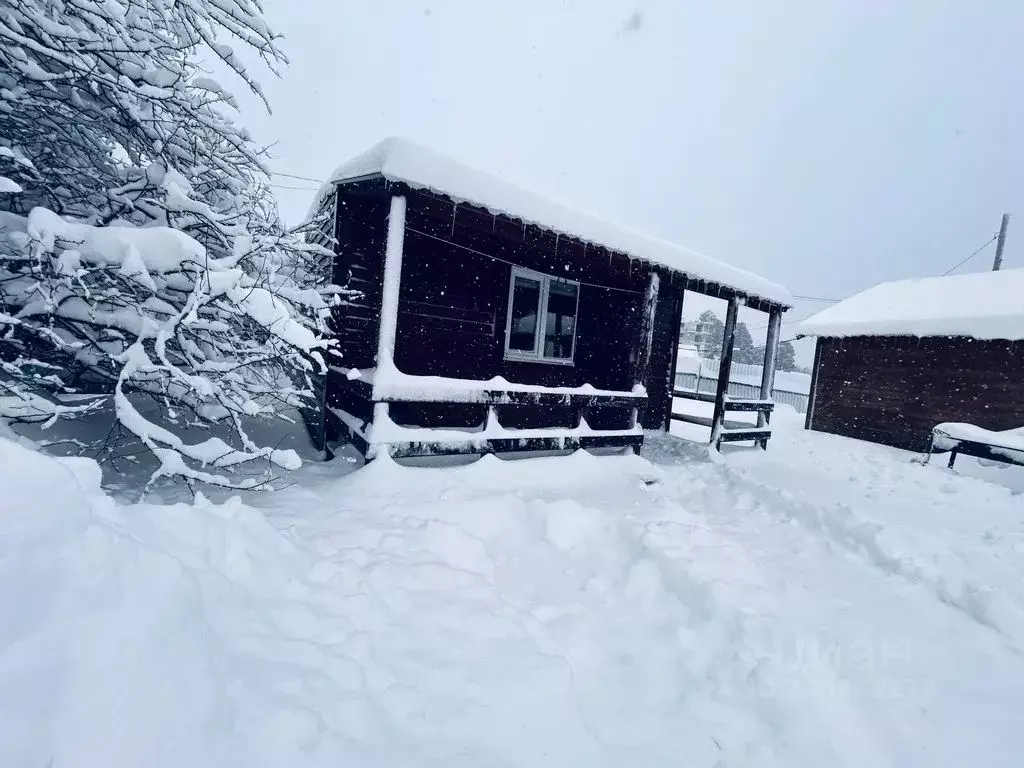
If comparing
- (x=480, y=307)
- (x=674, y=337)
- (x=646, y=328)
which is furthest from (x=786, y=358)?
(x=480, y=307)

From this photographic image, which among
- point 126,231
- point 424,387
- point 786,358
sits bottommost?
point 424,387

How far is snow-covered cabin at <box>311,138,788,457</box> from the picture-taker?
489 centimetres

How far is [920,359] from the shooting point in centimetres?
1313

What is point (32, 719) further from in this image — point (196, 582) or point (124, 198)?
point (124, 198)

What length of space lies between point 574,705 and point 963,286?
19158 mm

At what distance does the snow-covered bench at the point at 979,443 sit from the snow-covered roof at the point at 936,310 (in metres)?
4.05

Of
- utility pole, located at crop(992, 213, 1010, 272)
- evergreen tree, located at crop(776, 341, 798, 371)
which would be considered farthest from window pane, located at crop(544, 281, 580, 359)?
evergreen tree, located at crop(776, 341, 798, 371)

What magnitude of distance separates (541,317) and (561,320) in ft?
1.70

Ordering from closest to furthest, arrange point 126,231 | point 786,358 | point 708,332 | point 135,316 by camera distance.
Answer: point 126,231
point 135,316
point 786,358
point 708,332

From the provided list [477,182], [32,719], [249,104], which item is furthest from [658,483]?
[249,104]

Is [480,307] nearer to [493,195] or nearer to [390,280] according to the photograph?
[493,195]

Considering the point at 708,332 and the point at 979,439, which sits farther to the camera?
the point at 708,332

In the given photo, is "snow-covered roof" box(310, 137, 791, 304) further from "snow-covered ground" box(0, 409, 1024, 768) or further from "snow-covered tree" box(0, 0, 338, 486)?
"snow-covered ground" box(0, 409, 1024, 768)

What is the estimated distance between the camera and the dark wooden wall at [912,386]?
38.3 ft
